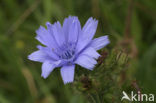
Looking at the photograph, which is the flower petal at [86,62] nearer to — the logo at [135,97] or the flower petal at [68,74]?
the flower petal at [68,74]

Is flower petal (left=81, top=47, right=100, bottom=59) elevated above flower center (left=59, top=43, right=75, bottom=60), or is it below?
below

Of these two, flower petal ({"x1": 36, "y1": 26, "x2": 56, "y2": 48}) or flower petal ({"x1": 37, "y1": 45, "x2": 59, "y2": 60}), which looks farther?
flower petal ({"x1": 36, "y1": 26, "x2": 56, "y2": 48})

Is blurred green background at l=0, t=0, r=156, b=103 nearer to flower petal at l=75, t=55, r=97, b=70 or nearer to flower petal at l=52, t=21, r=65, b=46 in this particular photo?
flower petal at l=52, t=21, r=65, b=46

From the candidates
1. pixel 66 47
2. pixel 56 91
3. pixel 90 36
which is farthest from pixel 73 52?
pixel 56 91

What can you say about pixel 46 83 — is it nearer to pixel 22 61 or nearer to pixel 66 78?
pixel 22 61

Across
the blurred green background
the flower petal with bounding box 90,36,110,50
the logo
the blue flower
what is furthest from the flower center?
the blurred green background

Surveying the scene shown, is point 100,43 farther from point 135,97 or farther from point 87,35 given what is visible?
point 135,97

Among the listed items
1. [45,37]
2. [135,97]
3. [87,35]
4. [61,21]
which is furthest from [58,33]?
[61,21]

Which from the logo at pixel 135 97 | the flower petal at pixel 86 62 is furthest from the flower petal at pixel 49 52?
the logo at pixel 135 97
